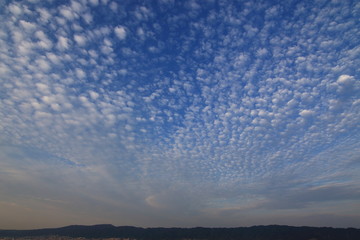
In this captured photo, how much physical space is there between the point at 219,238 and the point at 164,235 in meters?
27.5

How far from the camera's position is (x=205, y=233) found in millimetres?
104812

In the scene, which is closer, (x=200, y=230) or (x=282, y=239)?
(x=282, y=239)

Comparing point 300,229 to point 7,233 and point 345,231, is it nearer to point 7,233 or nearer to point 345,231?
point 345,231

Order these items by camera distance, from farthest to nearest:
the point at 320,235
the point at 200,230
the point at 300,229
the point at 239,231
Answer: the point at 200,230 < the point at 239,231 < the point at 300,229 < the point at 320,235

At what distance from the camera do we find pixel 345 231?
7844cm

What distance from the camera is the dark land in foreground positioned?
77.6 m

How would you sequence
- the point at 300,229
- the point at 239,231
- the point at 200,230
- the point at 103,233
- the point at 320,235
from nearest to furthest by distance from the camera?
1. the point at 320,235
2. the point at 300,229
3. the point at 239,231
4. the point at 200,230
5. the point at 103,233

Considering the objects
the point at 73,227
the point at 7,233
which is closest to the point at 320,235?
the point at 73,227

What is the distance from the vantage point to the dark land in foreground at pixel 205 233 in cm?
7756

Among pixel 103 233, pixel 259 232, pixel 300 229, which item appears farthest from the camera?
pixel 103 233

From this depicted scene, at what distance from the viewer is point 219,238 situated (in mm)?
97188

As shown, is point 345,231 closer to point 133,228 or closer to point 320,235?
point 320,235

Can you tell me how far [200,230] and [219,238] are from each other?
14.6 meters

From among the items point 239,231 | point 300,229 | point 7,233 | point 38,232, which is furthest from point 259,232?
point 7,233
